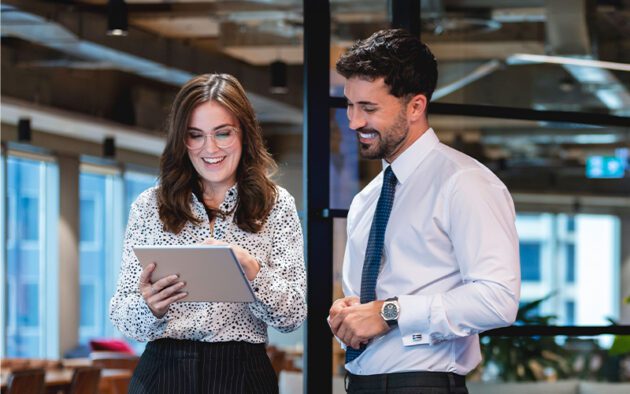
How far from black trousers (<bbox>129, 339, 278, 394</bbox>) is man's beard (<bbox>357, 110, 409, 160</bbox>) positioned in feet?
1.83

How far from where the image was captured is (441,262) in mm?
2213

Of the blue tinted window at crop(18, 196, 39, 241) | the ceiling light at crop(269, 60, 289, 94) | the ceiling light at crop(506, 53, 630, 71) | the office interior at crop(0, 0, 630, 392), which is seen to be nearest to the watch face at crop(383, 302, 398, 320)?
the office interior at crop(0, 0, 630, 392)

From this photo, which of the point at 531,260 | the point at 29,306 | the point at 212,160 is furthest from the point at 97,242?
the point at 212,160

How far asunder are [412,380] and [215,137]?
0.72m

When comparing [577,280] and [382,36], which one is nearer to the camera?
[382,36]

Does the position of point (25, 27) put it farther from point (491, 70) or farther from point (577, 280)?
point (577, 280)

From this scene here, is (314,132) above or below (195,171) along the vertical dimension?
above

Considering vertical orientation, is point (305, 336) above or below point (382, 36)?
below

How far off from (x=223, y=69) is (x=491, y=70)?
6.53 m

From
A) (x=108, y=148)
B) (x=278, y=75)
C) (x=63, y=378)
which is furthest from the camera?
(x=108, y=148)

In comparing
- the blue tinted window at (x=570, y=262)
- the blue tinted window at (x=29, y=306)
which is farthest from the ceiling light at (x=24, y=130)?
Answer: the blue tinted window at (x=570, y=262)

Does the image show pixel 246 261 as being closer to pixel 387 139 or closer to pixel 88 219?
pixel 387 139

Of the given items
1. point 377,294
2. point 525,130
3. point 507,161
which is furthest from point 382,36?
point 507,161

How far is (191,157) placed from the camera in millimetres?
2527
